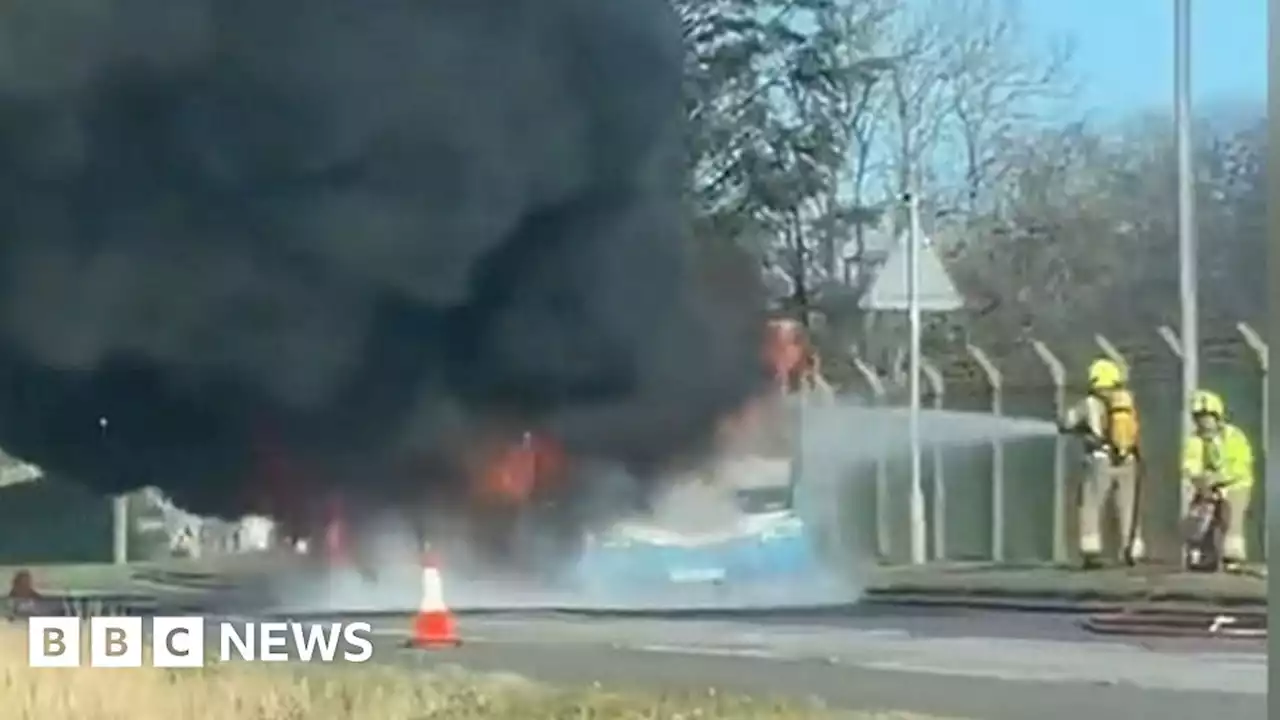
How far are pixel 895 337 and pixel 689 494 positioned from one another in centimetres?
37

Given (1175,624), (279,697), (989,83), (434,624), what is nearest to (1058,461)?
(1175,624)

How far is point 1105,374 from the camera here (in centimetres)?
288

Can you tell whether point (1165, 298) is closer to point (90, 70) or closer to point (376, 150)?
point (376, 150)

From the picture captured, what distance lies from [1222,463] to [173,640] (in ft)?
4.92

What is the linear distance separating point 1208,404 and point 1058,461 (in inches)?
8.8

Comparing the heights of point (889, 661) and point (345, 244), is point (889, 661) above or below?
below

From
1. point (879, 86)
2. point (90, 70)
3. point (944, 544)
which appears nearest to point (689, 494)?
point (944, 544)

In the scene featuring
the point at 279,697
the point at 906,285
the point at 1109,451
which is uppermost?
the point at 906,285

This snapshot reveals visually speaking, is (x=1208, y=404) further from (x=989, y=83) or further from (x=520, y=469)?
(x=520, y=469)

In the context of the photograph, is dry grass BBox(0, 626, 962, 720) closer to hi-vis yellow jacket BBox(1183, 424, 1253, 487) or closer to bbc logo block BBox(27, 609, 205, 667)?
bbc logo block BBox(27, 609, 205, 667)

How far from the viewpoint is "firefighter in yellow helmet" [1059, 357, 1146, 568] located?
9.41 feet

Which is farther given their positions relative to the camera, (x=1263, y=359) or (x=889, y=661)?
(x=889, y=661)

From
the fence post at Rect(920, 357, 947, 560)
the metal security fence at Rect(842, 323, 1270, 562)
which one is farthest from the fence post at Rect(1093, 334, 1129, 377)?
the fence post at Rect(920, 357, 947, 560)

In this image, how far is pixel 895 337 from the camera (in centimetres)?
290
